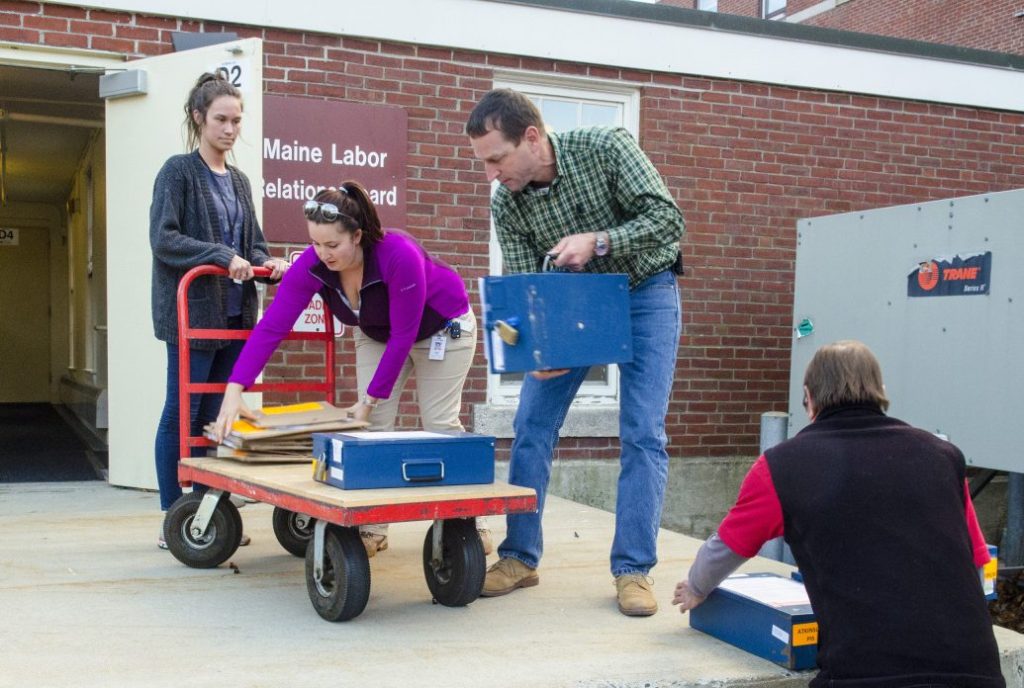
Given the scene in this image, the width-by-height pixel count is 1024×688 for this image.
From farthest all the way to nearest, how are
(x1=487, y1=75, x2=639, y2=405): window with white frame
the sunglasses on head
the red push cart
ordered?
(x1=487, y1=75, x2=639, y2=405): window with white frame, the sunglasses on head, the red push cart

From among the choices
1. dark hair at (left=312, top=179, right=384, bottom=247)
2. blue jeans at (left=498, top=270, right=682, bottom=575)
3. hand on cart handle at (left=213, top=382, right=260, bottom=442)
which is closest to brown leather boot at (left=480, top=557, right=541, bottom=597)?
blue jeans at (left=498, top=270, right=682, bottom=575)

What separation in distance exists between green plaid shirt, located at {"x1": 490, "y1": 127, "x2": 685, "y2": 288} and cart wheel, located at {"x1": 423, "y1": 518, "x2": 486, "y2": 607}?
3.50ft

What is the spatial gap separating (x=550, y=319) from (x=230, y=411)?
1412 mm

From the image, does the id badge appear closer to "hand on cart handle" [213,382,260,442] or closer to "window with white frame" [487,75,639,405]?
"hand on cart handle" [213,382,260,442]

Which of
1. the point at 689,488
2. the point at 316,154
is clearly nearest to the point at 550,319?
the point at 316,154

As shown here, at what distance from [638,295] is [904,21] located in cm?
1530

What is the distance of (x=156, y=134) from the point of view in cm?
649

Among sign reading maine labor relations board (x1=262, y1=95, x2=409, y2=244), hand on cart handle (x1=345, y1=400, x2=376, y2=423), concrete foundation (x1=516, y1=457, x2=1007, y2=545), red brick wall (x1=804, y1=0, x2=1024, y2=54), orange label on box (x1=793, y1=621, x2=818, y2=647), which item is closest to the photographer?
orange label on box (x1=793, y1=621, x2=818, y2=647)

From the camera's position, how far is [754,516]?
114 inches

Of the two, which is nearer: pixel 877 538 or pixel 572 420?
pixel 877 538

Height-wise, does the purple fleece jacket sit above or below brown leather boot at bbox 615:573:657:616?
above

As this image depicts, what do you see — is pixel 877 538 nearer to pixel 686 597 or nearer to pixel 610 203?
pixel 686 597

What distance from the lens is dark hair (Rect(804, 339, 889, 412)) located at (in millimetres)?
2807

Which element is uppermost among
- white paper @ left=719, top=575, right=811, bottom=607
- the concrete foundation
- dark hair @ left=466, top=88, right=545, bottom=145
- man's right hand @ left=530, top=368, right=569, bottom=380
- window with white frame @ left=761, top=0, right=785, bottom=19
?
window with white frame @ left=761, top=0, right=785, bottom=19
